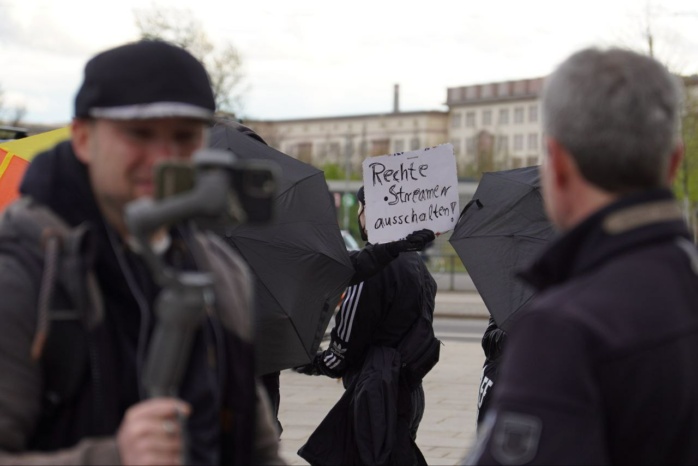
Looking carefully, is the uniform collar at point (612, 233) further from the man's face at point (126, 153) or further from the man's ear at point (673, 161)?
the man's face at point (126, 153)

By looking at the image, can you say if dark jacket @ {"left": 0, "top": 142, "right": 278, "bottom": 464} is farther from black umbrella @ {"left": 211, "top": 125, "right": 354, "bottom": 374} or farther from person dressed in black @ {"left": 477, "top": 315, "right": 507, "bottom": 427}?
person dressed in black @ {"left": 477, "top": 315, "right": 507, "bottom": 427}

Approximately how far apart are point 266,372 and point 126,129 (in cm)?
363

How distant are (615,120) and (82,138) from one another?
3.27ft

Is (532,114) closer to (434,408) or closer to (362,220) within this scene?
(434,408)

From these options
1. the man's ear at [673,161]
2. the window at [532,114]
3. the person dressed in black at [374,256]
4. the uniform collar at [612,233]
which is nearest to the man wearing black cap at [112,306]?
the uniform collar at [612,233]

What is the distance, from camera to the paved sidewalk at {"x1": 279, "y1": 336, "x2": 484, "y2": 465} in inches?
351

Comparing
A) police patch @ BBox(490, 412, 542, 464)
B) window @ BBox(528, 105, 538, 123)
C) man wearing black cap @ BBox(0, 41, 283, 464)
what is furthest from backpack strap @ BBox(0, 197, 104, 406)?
window @ BBox(528, 105, 538, 123)

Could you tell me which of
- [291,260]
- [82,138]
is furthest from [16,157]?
[82,138]

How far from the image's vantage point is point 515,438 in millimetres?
1975

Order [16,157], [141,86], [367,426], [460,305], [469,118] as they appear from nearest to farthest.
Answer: [141,86], [16,157], [367,426], [460,305], [469,118]

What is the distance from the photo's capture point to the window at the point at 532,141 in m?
110

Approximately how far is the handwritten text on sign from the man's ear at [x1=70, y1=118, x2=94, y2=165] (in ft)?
13.5

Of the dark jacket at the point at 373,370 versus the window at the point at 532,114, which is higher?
the dark jacket at the point at 373,370

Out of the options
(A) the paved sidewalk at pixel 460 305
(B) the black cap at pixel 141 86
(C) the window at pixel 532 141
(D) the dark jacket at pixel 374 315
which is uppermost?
(B) the black cap at pixel 141 86
